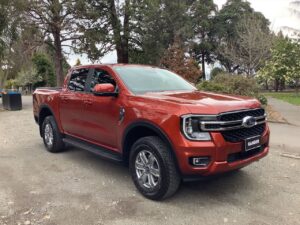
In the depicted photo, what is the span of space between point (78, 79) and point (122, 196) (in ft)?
8.49

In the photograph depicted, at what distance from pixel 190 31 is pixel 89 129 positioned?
104 ft

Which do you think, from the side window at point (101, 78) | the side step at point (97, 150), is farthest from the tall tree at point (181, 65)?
the side window at point (101, 78)

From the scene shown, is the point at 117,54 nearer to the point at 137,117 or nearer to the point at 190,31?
the point at 190,31

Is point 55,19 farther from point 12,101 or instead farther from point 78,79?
point 78,79

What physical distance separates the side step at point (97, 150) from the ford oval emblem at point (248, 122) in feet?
6.15

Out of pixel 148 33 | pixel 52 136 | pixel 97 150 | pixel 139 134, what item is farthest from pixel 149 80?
pixel 148 33

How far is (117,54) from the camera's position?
82.5ft

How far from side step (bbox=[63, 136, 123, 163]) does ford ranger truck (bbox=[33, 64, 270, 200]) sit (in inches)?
0.6

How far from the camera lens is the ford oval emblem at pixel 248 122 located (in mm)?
4156

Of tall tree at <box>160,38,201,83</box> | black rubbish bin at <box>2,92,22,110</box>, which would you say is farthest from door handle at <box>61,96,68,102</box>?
tall tree at <box>160,38,201,83</box>

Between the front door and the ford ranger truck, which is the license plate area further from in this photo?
the front door

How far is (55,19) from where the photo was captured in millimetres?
19734

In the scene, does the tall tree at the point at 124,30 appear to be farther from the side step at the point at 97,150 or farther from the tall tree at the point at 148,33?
the side step at the point at 97,150

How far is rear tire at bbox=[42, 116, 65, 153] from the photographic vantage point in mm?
6758
